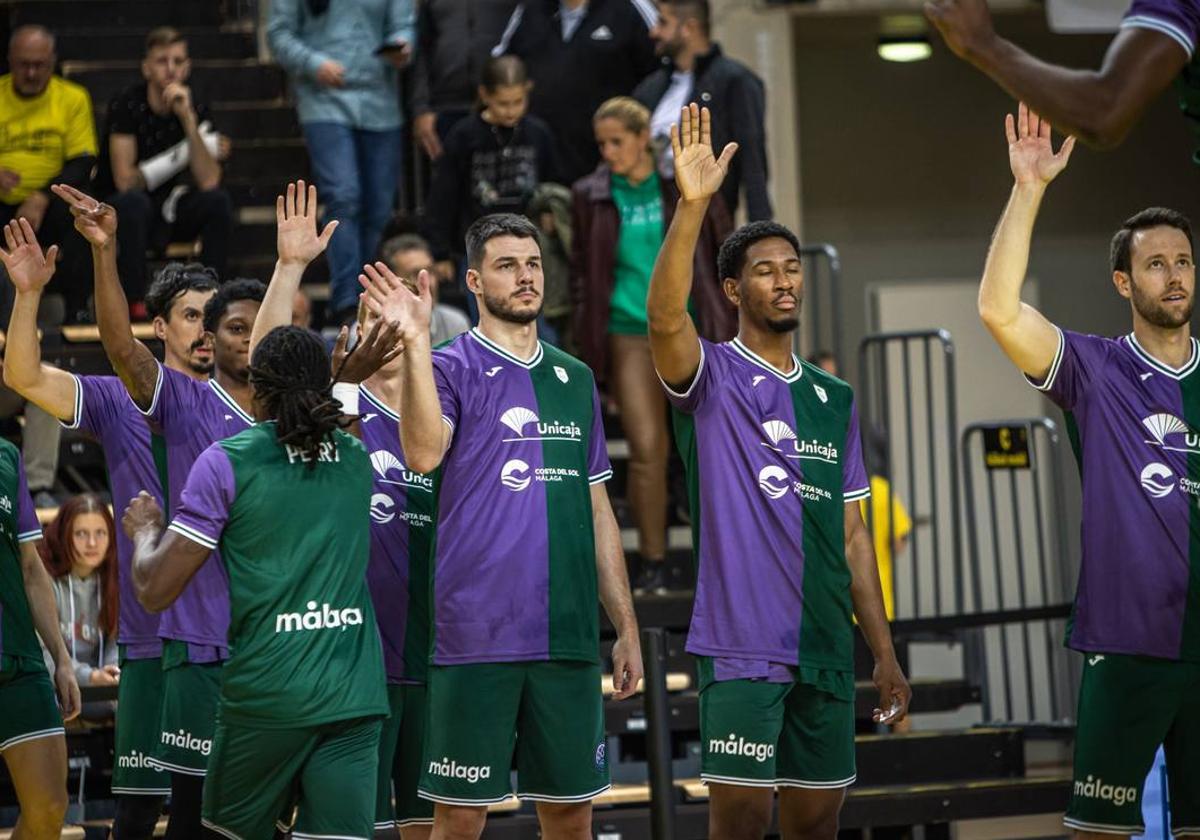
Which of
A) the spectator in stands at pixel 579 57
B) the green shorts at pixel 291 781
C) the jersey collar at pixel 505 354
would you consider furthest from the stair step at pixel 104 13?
the green shorts at pixel 291 781

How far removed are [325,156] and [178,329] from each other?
3712 mm

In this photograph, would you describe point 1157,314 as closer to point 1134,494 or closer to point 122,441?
point 1134,494

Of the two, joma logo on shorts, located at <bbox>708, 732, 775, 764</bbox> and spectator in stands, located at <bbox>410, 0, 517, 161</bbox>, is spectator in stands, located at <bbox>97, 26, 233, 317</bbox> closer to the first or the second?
spectator in stands, located at <bbox>410, 0, 517, 161</bbox>

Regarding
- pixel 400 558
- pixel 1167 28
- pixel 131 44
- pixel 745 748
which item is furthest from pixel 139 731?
pixel 131 44

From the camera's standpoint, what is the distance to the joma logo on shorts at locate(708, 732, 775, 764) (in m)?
5.60

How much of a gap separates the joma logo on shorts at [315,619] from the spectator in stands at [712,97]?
14.1 ft

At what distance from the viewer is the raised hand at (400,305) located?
5.37 meters

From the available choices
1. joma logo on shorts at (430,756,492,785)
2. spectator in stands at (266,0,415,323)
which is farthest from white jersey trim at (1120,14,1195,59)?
spectator in stands at (266,0,415,323)

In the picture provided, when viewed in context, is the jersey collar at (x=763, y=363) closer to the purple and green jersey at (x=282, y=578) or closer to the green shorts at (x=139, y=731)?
the purple and green jersey at (x=282, y=578)

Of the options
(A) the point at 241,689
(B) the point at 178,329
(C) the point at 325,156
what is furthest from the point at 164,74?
(A) the point at 241,689

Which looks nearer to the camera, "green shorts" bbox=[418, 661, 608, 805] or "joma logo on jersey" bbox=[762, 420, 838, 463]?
"green shorts" bbox=[418, 661, 608, 805]

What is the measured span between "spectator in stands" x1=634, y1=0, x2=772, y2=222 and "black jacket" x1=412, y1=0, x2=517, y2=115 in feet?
4.94

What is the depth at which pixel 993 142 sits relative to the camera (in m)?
14.3

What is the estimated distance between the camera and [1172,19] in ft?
12.5
